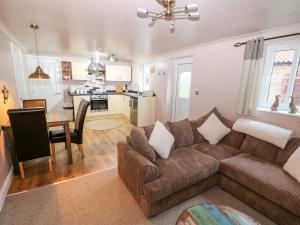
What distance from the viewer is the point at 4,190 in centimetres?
194

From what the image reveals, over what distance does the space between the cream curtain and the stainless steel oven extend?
4.56 metres

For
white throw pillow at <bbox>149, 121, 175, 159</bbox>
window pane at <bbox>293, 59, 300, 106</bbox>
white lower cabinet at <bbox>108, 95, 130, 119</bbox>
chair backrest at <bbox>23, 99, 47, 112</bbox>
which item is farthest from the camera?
white lower cabinet at <bbox>108, 95, 130, 119</bbox>

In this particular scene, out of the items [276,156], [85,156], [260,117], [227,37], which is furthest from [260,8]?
[85,156]

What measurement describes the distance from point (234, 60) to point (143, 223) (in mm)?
3043

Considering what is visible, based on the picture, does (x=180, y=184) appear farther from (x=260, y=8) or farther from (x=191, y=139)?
(x=260, y=8)

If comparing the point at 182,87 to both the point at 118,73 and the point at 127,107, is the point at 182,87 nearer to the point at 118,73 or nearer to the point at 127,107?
the point at 127,107

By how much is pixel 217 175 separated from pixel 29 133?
274 centimetres

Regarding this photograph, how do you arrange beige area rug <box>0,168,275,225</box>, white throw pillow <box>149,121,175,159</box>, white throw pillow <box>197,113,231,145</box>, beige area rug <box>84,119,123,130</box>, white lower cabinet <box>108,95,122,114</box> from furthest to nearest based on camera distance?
1. white lower cabinet <box>108,95,122,114</box>
2. beige area rug <box>84,119,123,130</box>
3. white throw pillow <box>197,113,231,145</box>
4. white throw pillow <box>149,121,175,159</box>
5. beige area rug <box>0,168,275,225</box>

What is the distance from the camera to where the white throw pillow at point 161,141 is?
7.03 feet

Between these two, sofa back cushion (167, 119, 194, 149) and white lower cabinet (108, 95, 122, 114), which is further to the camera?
white lower cabinet (108, 95, 122, 114)

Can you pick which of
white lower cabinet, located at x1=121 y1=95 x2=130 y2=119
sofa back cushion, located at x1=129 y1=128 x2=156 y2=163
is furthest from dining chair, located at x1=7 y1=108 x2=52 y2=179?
white lower cabinet, located at x1=121 y1=95 x2=130 y2=119

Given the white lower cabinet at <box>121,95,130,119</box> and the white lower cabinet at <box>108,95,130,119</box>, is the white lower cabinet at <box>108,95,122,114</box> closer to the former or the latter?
the white lower cabinet at <box>108,95,130,119</box>

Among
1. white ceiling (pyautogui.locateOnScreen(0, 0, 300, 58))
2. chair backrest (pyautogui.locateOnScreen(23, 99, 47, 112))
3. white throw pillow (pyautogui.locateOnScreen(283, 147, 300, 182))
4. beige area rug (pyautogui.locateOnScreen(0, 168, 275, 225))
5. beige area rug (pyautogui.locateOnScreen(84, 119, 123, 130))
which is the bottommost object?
beige area rug (pyautogui.locateOnScreen(0, 168, 275, 225))

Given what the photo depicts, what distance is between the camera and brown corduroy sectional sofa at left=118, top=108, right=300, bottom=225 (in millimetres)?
1616
